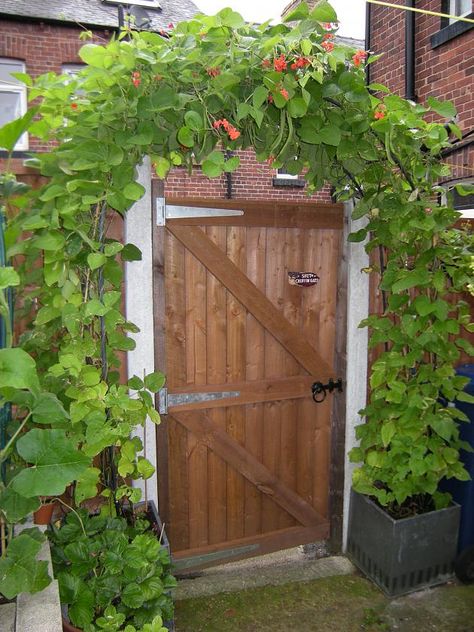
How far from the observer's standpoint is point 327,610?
2.93m

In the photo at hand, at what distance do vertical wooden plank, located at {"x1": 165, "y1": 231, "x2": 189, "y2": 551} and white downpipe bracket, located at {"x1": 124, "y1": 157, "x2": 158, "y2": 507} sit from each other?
132mm

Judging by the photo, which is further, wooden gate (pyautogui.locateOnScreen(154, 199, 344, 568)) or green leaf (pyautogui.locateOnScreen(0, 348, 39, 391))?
wooden gate (pyautogui.locateOnScreen(154, 199, 344, 568))

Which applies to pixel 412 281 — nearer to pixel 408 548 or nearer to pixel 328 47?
pixel 328 47

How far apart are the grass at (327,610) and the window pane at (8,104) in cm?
883

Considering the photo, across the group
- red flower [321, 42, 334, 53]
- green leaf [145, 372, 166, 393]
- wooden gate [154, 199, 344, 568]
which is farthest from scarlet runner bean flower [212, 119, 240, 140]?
green leaf [145, 372, 166, 393]

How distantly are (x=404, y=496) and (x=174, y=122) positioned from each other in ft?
7.52

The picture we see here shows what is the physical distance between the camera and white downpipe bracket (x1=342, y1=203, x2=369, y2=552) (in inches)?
128

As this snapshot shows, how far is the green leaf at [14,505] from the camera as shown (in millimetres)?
1460

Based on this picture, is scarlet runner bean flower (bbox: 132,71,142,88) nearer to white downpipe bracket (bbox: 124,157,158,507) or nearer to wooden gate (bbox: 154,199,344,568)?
white downpipe bracket (bbox: 124,157,158,507)

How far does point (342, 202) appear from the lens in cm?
324

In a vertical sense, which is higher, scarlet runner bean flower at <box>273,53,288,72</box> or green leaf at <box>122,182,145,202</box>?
scarlet runner bean flower at <box>273,53,288,72</box>

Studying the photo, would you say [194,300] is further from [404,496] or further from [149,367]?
[404,496]

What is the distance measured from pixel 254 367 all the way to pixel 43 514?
1.42m

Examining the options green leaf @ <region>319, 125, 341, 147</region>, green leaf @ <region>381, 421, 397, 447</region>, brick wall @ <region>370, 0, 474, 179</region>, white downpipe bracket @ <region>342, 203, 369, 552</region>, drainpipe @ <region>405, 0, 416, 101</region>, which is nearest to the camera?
green leaf @ <region>319, 125, 341, 147</region>
